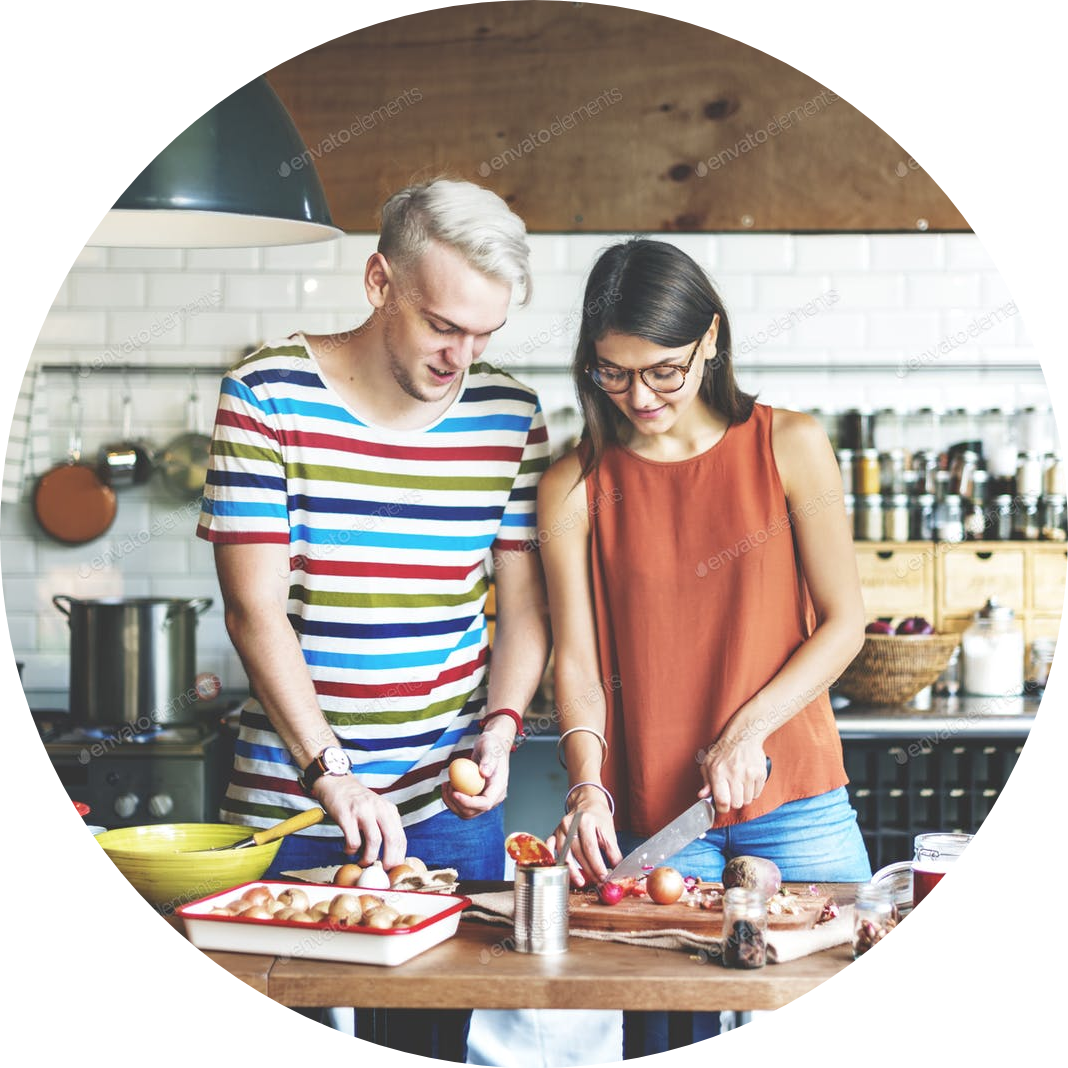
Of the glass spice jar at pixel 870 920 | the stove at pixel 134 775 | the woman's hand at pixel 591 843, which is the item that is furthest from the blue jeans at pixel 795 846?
the stove at pixel 134 775

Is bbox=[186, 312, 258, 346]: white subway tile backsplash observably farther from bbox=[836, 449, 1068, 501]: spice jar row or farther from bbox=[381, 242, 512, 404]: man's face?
bbox=[381, 242, 512, 404]: man's face

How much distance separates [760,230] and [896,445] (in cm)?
66

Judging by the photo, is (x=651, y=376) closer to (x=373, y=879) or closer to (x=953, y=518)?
(x=373, y=879)

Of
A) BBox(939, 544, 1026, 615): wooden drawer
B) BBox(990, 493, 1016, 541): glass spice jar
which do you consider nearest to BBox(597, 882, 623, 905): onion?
BBox(939, 544, 1026, 615): wooden drawer

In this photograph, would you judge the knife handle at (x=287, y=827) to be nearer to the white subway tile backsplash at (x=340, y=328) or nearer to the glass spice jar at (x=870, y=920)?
the glass spice jar at (x=870, y=920)

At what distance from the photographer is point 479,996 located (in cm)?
129

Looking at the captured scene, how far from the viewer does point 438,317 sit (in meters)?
1.75

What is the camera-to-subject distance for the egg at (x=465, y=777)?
5.51ft

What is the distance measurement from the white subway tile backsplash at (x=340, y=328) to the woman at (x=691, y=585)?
1.54 meters

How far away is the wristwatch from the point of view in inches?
64.7

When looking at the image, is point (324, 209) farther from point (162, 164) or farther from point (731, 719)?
point (731, 719)

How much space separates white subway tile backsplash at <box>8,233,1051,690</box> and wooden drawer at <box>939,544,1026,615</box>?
0.42 m

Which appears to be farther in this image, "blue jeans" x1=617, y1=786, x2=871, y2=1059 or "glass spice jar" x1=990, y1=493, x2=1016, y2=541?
"glass spice jar" x1=990, y1=493, x2=1016, y2=541

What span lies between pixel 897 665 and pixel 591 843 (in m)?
1.45
